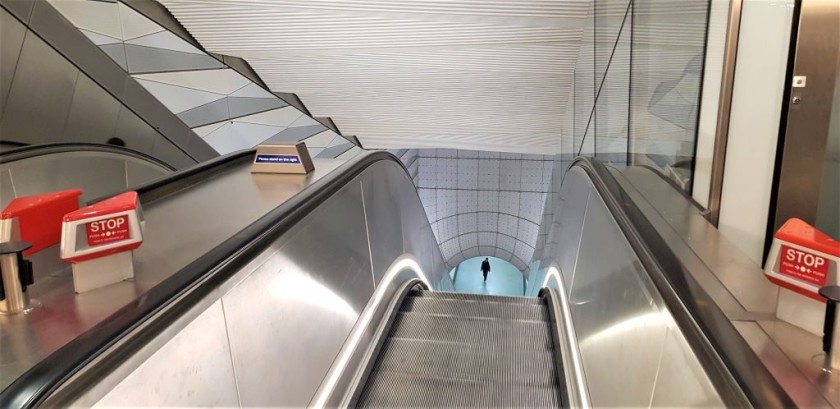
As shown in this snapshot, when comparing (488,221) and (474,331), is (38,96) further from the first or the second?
(488,221)

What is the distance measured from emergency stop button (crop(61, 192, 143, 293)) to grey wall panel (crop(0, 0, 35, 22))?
4101mm

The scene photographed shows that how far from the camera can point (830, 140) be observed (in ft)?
7.63

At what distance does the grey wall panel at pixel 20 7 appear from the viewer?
14.9 ft

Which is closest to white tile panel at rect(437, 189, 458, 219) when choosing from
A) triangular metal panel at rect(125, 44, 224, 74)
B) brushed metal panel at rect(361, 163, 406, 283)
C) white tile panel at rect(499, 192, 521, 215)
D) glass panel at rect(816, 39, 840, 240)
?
white tile panel at rect(499, 192, 521, 215)

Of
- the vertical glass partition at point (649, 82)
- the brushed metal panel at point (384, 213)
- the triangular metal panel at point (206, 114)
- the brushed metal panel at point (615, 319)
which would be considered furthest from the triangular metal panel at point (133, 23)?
the brushed metal panel at point (615, 319)

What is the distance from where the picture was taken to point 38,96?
4.94m

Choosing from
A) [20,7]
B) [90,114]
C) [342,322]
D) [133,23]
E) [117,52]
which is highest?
[133,23]

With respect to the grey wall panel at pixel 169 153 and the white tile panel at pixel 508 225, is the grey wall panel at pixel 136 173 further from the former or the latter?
the white tile panel at pixel 508 225

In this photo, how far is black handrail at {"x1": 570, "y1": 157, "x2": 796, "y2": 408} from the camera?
1081 mm

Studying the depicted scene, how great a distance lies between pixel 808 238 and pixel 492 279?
2409 centimetres

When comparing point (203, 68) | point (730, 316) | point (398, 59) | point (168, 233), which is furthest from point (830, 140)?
point (203, 68)

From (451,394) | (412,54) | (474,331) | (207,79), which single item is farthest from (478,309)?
(207,79)

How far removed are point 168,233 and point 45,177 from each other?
348cm

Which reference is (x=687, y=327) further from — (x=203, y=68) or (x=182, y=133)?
(x=203, y=68)
